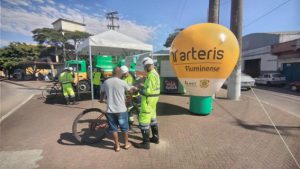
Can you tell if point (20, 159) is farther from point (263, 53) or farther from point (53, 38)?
point (53, 38)

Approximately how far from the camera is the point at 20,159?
367 centimetres

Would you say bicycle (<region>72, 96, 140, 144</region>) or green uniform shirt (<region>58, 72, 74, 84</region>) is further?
green uniform shirt (<region>58, 72, 74, 84</region>)

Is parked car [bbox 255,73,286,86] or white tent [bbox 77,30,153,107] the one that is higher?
white tent [bbox 77,30,153,107]

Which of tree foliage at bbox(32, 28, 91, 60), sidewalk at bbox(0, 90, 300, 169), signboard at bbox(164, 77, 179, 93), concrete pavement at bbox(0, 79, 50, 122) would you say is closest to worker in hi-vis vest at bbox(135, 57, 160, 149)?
sidewalk at bbox(0, 90, 300, 169)

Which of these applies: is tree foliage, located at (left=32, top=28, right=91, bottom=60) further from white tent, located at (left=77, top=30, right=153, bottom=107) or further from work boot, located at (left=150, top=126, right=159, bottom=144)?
work boot, located at (left=150, top=126, right=159, bottom=144)

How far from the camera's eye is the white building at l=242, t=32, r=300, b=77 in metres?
24.1

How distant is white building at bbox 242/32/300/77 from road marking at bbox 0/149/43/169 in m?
25.0

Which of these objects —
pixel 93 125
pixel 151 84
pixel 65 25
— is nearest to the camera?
pixel 151 84

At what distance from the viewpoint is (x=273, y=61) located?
79.6ft

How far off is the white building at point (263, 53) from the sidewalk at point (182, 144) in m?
20.1

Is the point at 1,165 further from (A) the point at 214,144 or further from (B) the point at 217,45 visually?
(B) the point at 217,45

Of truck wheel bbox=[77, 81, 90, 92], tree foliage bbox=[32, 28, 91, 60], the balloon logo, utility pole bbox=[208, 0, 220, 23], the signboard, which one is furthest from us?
tree foliage bbox=[32, 28, 91, 60]

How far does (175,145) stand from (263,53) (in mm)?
28047

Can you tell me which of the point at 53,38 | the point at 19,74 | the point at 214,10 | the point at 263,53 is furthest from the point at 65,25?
the point at 214,10
